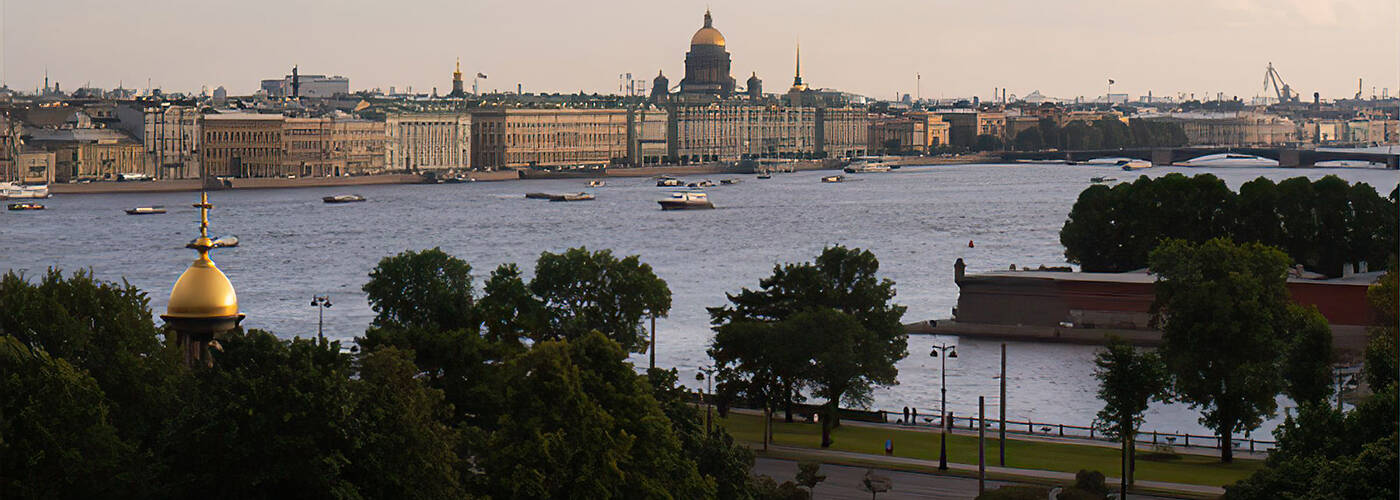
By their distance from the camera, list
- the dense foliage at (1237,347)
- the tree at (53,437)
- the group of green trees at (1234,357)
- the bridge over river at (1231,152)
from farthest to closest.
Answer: the bridge over river at (1231,152), the dense foliage at (1237,347), the group of green trees at (1234,357), the tree at (53,437)

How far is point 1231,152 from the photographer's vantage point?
80.2m

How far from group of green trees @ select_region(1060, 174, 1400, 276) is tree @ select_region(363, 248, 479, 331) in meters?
10.4

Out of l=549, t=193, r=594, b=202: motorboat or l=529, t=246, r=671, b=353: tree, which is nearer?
l=529, t=246, r=671, b=353: tree

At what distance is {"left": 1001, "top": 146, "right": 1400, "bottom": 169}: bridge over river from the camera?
7307 cm

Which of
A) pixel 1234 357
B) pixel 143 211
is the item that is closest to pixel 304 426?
pixel 1234 357

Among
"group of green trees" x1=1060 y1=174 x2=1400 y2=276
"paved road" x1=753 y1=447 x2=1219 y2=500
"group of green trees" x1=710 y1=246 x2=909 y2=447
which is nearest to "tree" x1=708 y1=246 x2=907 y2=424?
"group of green trees" x1=710 y1=246 x2=909 y2=447

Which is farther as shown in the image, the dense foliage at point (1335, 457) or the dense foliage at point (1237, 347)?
the dense foliage at point (1237, 347)

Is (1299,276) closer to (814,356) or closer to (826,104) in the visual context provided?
(814,356)

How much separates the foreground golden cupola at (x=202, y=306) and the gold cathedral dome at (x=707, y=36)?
84.2 m

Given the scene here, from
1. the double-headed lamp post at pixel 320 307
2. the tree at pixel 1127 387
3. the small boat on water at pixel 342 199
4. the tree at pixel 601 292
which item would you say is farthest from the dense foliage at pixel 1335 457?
the small boat on water at pixel 342 199

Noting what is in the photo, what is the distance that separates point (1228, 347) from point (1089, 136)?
283 ft

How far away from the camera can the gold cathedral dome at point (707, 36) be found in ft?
309

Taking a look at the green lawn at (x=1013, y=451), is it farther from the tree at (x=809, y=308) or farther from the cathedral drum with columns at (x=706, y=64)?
the cathedral drum with columns at (x=706, y=64)

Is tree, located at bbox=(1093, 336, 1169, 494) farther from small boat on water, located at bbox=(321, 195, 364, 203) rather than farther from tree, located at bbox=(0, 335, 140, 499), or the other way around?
small boat on water, located at bbox=(321, 195, 364, 203)
